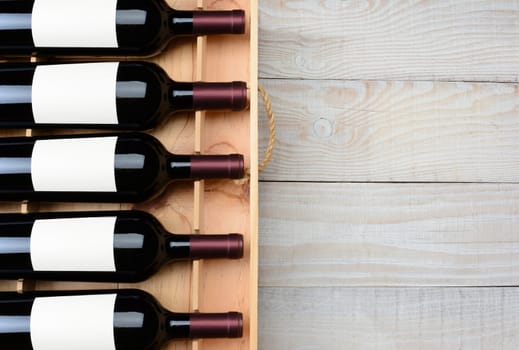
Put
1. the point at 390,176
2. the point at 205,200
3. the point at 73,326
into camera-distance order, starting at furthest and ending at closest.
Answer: the point at 390,176
the point at 205,200
the point at 73,326

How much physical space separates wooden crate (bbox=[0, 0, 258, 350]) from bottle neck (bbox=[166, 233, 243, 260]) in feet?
0.08

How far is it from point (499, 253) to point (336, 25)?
48 cm

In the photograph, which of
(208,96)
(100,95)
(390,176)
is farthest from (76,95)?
(390,176)

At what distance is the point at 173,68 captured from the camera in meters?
0.91

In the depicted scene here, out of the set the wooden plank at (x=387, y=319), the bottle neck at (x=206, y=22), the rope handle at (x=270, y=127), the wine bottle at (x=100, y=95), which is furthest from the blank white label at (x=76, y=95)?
the wooden plank at (x=387, y=319)

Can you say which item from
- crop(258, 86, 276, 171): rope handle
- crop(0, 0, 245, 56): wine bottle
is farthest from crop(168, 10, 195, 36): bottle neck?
crop(258, 86, 276, 171): rope handle

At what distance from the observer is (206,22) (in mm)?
835

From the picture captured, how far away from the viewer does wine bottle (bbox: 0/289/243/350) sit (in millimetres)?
761

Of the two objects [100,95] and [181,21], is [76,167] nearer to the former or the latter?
[100,95]

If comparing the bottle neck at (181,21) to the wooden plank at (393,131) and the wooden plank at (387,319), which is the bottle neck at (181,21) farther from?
the wooden plank at (387,319)

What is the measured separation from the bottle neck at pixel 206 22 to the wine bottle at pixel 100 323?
0.38 m

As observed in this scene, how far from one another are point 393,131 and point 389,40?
160 millimetres

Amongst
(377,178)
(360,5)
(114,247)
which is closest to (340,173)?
(377,178)

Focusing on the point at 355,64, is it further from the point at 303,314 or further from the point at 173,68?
the point at 303,314
